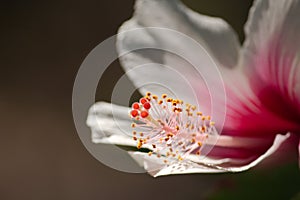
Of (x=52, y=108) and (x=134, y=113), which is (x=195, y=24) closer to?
(x=134, y=113)

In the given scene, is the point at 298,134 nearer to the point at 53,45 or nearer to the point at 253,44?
the point at 253,44

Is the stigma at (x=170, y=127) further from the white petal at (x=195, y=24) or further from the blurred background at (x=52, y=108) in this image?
the blurred background at (x=52, y=108)

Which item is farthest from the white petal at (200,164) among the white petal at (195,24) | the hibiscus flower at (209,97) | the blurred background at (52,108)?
the blurred background at (52,108)

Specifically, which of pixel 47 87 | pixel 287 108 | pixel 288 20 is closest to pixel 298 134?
pixel 287 108

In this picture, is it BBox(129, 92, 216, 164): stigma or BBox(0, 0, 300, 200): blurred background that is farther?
BBox(0, 0, 300, 200): blurred background

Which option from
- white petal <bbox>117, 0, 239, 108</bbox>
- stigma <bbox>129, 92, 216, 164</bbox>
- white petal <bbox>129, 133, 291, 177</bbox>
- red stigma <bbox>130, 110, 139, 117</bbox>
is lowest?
white petal <bbox>129, 133, 291, 177</bbox>

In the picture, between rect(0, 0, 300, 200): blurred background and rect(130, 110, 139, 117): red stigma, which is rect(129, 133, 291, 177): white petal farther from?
rect(0, 0, 300, 200): blurred background

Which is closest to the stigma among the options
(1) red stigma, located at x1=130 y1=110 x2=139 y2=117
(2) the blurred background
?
(1) red stigma, located at x1=130 y1=110 x2=139 y2=117

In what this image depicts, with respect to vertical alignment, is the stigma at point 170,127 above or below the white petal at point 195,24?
below

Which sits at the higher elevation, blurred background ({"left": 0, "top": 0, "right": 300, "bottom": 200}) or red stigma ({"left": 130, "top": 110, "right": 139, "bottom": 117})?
blurred background ({"left": 0, "top": 0, "right": 300, "bottom": 200})

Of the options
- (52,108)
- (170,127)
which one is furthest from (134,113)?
(52,108)
